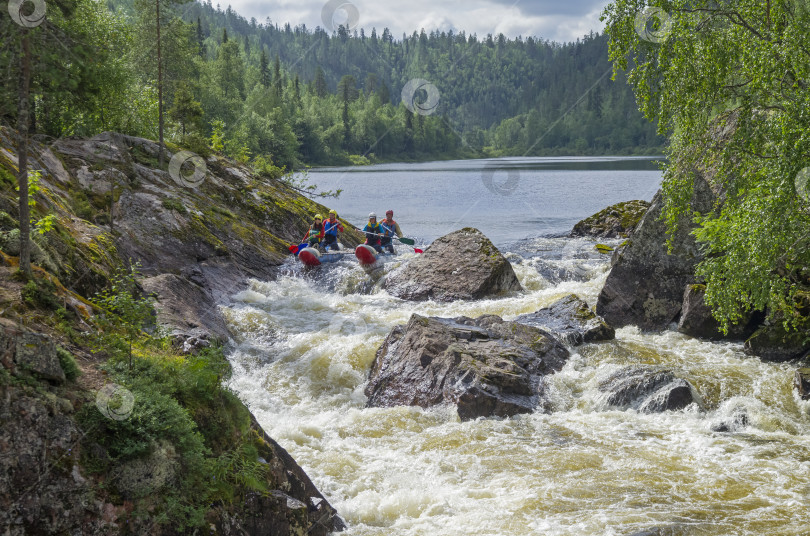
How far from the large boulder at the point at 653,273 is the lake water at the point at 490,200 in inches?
567

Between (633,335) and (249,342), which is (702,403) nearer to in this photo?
(633,335)

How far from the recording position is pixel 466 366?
1098 cm

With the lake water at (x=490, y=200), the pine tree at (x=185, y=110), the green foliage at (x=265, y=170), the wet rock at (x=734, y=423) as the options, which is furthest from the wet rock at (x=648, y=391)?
the pine tree at (x=185, y=110)

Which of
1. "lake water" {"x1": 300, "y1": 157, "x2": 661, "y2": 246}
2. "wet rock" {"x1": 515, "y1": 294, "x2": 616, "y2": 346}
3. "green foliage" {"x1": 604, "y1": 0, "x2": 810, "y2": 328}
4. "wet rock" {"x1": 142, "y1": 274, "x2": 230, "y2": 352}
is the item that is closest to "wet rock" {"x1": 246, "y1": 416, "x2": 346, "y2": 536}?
"wet rock" {"x1": 142, "y1": 274, "x2": 230, "y2": 352}

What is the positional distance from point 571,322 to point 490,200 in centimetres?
3864

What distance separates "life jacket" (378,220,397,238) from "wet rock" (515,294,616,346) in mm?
8966

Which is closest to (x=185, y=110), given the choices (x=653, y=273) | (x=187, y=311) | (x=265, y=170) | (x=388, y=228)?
(x=265, y=170)

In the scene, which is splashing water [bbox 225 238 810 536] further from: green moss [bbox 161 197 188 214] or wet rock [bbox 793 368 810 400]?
green moss [bbox 161 197 188 214]

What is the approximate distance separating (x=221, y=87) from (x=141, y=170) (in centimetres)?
6351

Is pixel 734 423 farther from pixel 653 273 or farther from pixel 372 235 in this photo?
pixel 372 235

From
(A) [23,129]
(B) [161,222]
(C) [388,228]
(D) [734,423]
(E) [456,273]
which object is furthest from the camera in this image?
(C) [388,228]

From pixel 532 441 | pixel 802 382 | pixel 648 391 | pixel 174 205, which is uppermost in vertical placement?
pixel 174 205

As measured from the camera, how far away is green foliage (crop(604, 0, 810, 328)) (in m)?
9.22

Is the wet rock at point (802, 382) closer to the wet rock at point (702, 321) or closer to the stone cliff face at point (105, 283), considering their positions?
the wet rock at point (702, 321)
